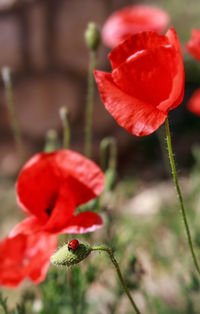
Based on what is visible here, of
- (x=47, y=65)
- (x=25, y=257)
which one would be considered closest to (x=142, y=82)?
(x=25, y=257)

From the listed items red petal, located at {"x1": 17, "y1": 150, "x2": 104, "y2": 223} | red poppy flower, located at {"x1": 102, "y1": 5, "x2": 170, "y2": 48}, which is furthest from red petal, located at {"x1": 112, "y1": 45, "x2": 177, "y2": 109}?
red poppy flower, located at {"x1": 102, "y1": 5, "x2": 170, "y2": 48}

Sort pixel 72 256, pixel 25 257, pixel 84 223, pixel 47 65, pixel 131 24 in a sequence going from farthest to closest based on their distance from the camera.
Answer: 1. pixel 47 65
2. pixel 131 24
3. pixel 25 257
4. pixel 84 223
5. pixel 72 256

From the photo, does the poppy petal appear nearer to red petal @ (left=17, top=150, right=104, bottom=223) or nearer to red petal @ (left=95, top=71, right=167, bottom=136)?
red petal @ (left=95, top=71, right=167, bottom=136)

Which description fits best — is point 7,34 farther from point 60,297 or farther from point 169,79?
point 169,79

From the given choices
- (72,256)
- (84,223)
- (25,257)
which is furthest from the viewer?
(25,257)

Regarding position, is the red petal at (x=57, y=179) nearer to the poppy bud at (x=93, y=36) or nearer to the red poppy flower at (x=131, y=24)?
the poppy bud at (x=93, y=36)

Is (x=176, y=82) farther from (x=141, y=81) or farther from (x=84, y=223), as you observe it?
(x=84, y=223)

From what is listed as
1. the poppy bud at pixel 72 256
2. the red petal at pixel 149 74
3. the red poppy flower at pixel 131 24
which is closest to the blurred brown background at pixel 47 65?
the red poppy flower at pixel 131 24
